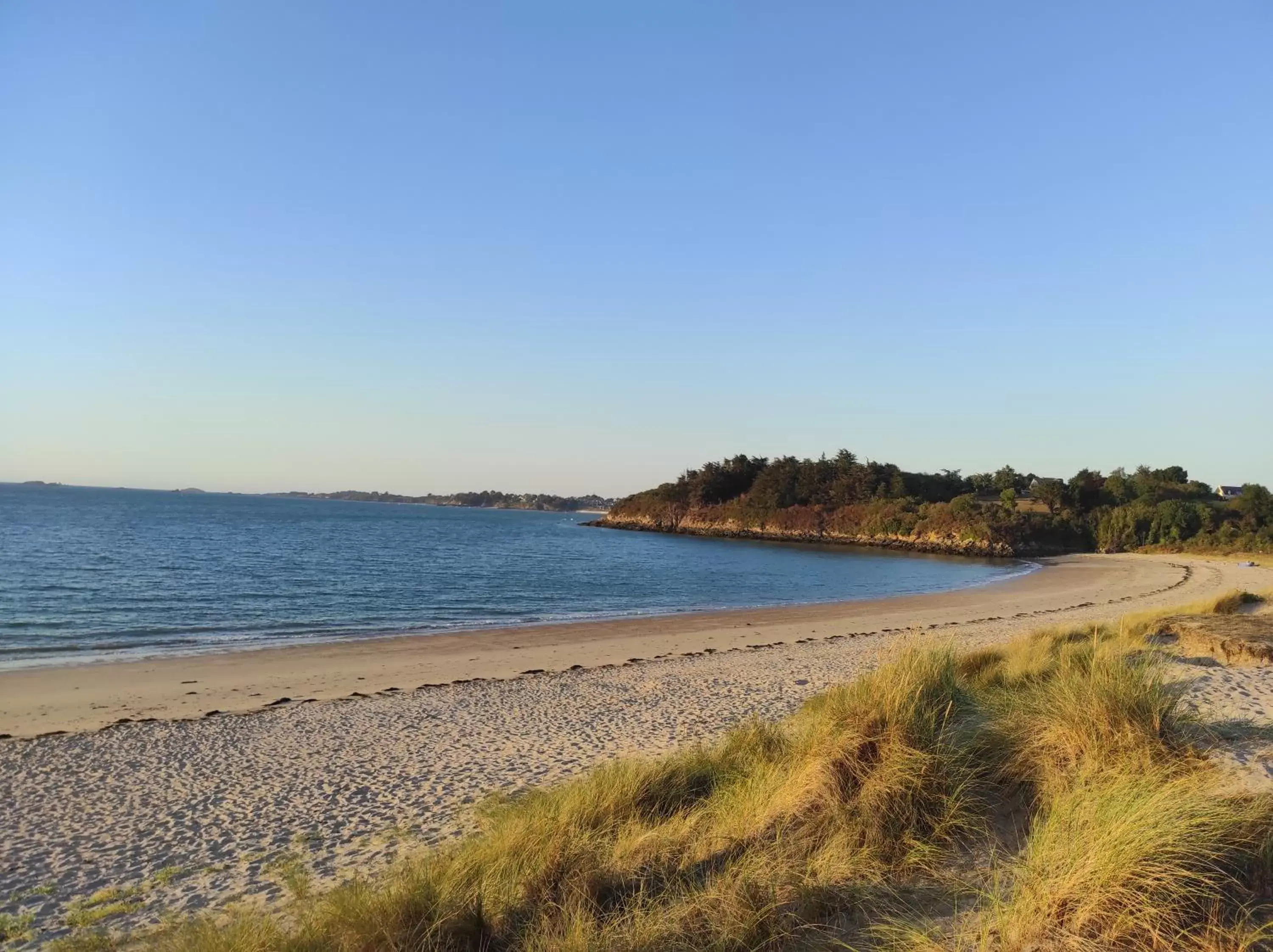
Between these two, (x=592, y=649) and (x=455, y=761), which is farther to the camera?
(x=592, y=649)

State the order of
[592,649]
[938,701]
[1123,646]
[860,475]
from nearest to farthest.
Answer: [938,701] < [1123,646] < [592,649] < [860,475]

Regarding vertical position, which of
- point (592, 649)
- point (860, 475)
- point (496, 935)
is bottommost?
point (592, 649)

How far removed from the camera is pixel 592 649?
20078 millimetres

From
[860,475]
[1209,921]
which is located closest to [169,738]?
[1209,921]

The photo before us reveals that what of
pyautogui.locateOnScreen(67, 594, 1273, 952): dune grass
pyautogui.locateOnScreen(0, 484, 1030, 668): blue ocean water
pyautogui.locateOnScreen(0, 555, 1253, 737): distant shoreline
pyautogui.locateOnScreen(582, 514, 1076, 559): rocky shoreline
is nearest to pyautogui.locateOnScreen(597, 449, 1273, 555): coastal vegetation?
pyautogui.locateOnScreen(582, 514, 1076, 559): rocky shoreline

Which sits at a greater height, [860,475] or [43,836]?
[860,475]

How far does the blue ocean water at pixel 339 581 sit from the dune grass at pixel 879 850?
646 inches

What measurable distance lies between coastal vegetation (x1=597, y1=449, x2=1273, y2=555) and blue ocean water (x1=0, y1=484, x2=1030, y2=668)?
13.3 m

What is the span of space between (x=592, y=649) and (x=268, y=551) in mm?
35297

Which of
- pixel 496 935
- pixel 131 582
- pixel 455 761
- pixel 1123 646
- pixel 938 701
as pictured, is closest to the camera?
pixel 496 935

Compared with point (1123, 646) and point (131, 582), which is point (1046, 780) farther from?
point (131, 582)

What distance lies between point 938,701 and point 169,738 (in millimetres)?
10405

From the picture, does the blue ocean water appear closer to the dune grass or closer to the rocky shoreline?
the rocky shoreline

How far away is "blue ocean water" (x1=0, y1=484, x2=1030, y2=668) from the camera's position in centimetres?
2153
